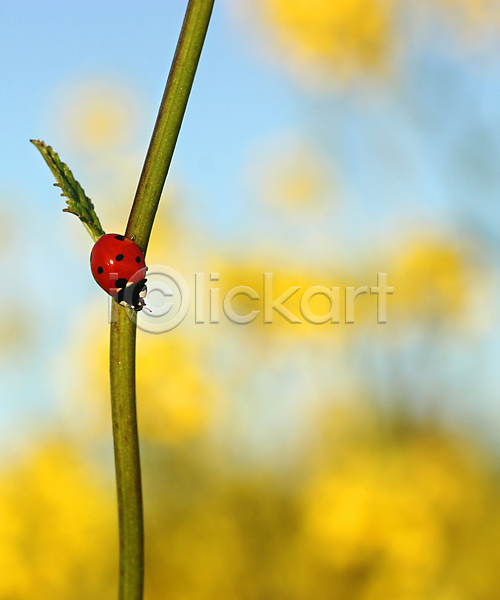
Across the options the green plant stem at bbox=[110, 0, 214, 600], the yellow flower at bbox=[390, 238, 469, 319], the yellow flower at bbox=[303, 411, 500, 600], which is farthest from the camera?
the yellow flower at bbox=[390, 238, 469, 319]

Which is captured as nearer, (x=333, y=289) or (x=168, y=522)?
(x=168, y=522)

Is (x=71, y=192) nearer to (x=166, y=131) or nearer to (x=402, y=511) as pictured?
(x=166, y=131)

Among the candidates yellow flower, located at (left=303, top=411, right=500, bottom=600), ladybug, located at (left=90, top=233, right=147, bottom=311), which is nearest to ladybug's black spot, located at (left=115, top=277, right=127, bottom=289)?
ladybug, located at (left=90, top=233, right=147, bottom=311)

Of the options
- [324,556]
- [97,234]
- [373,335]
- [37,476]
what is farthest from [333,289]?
[97,234]

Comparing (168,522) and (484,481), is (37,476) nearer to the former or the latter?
(168,522)

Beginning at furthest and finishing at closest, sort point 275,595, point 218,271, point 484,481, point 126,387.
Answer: point 218,271
point 484,481
point 275,595
point 126,387

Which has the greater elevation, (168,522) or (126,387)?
(126,387)

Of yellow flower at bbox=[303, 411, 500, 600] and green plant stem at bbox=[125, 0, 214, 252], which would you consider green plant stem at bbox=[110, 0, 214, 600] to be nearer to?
green plant stem at bbox=[125, 0, 214, 252]

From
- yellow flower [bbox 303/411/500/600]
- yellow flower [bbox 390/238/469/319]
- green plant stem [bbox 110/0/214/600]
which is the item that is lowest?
yellow flower [bbox 303/411/500/600]
